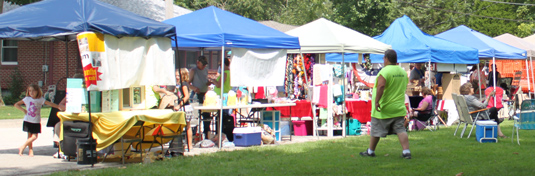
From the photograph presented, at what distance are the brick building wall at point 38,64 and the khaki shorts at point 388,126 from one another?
20025 millimetres

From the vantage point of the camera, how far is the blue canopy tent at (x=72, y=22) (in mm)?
9180

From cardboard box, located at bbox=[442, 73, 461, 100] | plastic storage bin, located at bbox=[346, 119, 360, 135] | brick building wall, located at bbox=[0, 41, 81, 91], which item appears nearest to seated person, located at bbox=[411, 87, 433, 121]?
plastic storage bin, located at bbox=[346, 119, 360, 135]

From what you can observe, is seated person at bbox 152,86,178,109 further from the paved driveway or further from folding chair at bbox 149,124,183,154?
the paved driveway

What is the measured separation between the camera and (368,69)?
21.5 metres

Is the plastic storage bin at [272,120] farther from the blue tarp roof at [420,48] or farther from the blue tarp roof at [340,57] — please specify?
the blue tarp roof at [340,57]

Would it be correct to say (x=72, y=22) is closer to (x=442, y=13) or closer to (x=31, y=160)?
(x=31, y=160)

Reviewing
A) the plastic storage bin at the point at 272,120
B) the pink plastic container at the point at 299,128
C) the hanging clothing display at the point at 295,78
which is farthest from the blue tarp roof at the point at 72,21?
the hanging clothing display at the point at 295,78

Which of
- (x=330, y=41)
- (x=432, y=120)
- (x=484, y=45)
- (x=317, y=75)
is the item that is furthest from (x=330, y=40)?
(x=484, y=45)

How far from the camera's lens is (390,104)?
9.36 meters

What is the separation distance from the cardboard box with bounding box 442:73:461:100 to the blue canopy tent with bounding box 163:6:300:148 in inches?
339

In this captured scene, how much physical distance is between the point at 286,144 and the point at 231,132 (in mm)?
1125

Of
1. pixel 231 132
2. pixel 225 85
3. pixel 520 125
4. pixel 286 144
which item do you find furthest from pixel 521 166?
pixel 225 85

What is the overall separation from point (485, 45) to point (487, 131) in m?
8.86

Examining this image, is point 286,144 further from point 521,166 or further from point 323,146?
point 521,166
